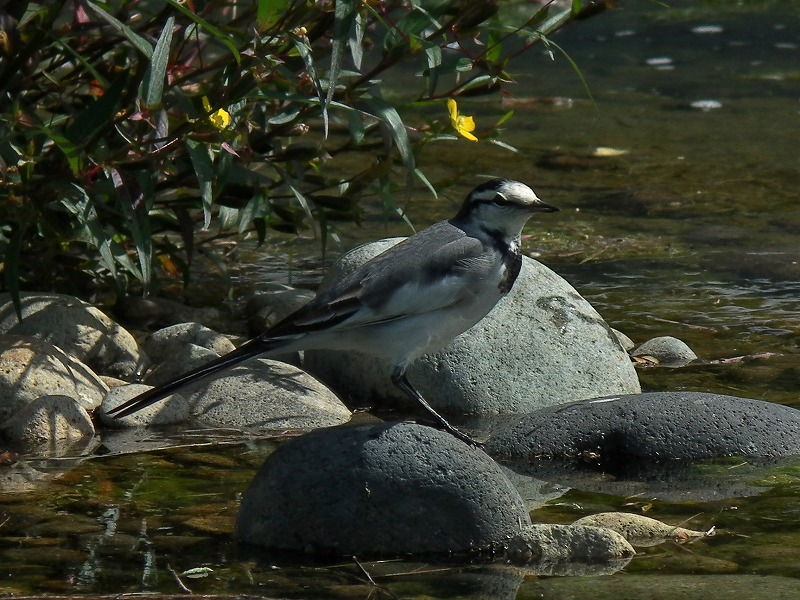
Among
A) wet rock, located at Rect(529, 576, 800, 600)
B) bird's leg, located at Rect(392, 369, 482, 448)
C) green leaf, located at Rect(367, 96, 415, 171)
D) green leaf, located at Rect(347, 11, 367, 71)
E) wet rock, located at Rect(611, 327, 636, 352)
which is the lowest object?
wet rock, located at Rect(611, 327, 636, 352)

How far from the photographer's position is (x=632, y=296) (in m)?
7.71

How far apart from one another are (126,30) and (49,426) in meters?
1.54

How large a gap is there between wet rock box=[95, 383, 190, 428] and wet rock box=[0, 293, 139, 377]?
1.34ft

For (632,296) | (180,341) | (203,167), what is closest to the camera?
(203,167)

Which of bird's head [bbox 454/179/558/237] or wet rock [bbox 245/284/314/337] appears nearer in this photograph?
bird's head [bbox 454/179/558/237]

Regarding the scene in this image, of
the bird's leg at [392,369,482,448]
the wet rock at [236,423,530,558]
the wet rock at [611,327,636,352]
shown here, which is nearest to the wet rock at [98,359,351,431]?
the bird's leg at [392,369,482,448]

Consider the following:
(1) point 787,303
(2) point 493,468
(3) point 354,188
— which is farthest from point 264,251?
(2) point 493,468

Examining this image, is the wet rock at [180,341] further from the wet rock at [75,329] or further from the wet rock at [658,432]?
the wet rock at [658,432]

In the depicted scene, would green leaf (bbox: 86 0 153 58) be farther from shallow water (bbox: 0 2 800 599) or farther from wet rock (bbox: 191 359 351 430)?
shallow water (bbox: 0 2 800 599)

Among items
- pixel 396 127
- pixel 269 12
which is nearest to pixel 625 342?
pixel 396 127

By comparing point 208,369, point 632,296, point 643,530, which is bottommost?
point 632,296

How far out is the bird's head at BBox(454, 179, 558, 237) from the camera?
502 centimetres

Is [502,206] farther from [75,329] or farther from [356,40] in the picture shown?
[75,329]

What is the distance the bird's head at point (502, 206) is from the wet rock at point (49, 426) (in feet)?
5.48
